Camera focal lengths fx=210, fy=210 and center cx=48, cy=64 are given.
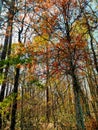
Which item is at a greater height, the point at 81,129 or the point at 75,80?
the point at 75,80

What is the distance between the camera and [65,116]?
1421 cm

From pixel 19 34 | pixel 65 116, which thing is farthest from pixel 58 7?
pixel 65 116

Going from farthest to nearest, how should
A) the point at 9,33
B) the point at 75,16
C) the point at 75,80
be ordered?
the point at 9,33, the point at 75,16, the point at 75,80

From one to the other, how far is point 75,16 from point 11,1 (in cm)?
635

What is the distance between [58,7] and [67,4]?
1.41 ft

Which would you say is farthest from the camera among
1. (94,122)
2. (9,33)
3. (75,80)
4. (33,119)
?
(33,119)

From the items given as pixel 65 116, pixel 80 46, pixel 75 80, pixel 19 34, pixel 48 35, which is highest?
pixel 19 34

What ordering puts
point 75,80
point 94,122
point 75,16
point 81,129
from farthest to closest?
1. point 94,122
2. point 75,16
3. point 75,80
4. point 81,129

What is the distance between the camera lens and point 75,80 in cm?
838

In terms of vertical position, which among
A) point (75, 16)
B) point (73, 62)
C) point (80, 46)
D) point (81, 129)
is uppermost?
point (75, 16)

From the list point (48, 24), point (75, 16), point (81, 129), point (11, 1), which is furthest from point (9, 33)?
point (81, 129)

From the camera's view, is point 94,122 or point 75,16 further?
point 94,122

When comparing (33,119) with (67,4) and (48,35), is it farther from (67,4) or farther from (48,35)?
(67,4)

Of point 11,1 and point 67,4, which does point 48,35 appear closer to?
point 67,4
